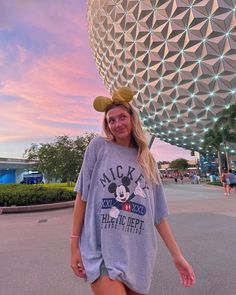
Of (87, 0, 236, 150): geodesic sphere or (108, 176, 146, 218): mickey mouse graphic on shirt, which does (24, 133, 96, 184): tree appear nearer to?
(87, 0, 236, 150): geodesic sphere

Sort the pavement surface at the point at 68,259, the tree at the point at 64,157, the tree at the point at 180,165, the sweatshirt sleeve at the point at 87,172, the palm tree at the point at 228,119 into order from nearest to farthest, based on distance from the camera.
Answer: the sweatshirt sleeve at the point at 87,172, the pavement surface at the point at 68,259, the tree at the point at 64,157, the palm tree at the point at 228,119, the tree at the point at 180,165

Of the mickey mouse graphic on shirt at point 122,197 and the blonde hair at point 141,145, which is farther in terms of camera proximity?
the blonde hair at point 141,145

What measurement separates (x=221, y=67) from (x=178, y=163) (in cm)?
7441

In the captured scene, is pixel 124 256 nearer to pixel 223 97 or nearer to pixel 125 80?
pixel 223 97

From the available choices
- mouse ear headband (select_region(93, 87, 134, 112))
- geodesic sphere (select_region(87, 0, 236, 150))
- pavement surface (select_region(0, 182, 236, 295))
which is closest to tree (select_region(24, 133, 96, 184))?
geodesic sphere (select_region(87, 0, 236, 150))

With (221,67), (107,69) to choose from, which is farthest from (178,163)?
(221,67)

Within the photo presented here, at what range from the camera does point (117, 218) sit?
161 cm

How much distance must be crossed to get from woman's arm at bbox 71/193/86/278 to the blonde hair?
429 mm

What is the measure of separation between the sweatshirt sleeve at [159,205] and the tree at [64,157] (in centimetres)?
2018

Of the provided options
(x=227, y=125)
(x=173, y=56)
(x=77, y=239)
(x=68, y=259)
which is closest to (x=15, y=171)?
(x=173, y=56)

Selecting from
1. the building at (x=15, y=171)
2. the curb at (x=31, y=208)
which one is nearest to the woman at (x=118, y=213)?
the curb at (x=31, y=208)

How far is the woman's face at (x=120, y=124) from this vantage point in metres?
1.87

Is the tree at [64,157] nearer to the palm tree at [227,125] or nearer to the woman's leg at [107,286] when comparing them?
the palm tree at [227,125]

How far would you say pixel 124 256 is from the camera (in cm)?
156
